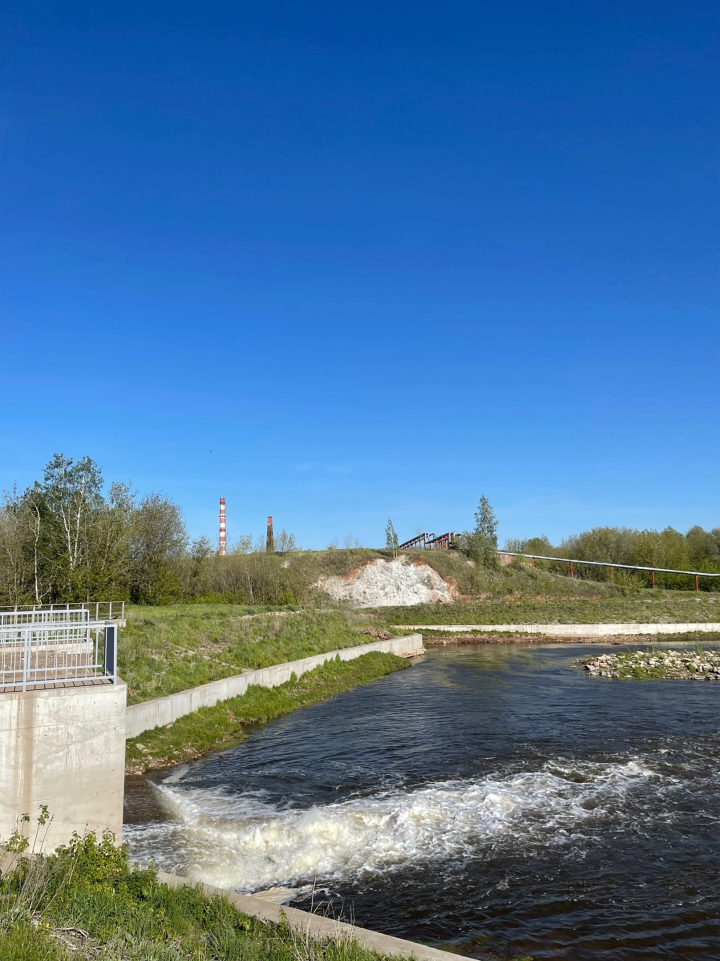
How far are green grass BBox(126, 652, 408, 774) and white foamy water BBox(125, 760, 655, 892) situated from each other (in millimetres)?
2212

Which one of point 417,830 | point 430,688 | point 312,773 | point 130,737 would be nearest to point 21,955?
point 417,830

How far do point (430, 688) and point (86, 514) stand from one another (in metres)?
30.7

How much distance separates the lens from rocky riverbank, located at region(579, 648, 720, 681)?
30.8 m

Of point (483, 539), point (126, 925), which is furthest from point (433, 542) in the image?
point (126, 925)

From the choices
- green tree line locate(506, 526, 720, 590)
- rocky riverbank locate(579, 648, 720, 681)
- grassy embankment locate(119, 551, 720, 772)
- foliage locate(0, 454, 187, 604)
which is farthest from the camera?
green tree line locate(506, 526, 720, 590)

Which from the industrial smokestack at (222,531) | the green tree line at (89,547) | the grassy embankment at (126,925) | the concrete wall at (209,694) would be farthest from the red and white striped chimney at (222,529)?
the grassy embankment at (126,925)

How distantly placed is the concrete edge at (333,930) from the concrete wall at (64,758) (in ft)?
9.37

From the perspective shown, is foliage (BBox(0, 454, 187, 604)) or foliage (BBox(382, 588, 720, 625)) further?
foliage (BBox(382, 588, 720, 625))

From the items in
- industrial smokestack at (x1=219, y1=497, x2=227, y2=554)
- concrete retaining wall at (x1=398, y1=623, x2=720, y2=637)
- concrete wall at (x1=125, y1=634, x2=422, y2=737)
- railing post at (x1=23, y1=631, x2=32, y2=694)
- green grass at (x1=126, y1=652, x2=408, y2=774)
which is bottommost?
concrete retaining wall at (x1=398, y1=623, x2=720, y2=637)

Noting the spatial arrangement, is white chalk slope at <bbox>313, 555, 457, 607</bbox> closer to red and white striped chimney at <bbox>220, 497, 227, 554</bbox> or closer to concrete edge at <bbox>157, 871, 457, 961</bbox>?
red and white striped chimney at <bbox>220, 497, 227, 554</bbox>

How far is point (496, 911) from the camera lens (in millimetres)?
9477

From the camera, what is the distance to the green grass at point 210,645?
21000 mm

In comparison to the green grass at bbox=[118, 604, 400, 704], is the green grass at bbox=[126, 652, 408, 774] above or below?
below

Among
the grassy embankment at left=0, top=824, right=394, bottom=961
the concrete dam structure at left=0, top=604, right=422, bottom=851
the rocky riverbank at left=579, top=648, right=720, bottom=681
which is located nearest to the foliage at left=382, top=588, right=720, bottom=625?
the rocky riverbank at left=579, top=648, right=720, bottom=681
